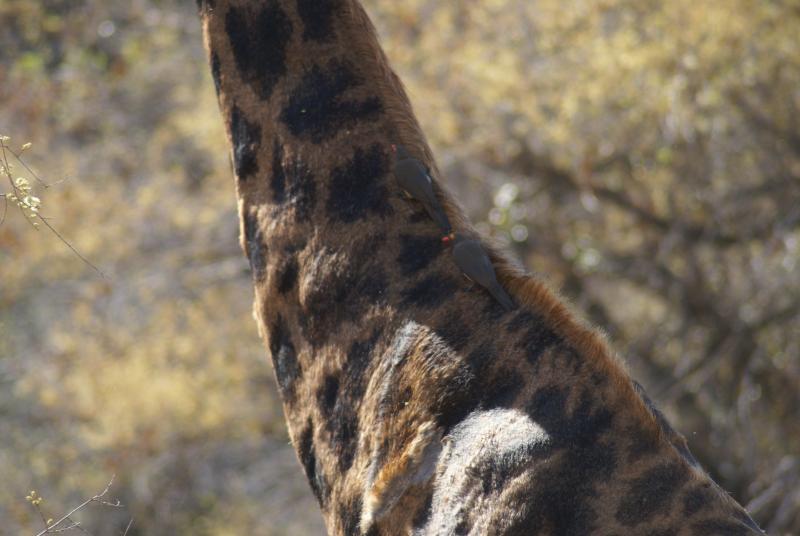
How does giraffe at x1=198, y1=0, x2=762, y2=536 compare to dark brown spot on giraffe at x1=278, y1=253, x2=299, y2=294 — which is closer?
giraffe at x1=198, y1=0, x2=762, y2=536

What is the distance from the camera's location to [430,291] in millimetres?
2189

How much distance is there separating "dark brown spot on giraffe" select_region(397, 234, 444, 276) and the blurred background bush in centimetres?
478

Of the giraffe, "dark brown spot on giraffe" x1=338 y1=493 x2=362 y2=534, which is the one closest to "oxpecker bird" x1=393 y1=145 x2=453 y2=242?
the giraffe

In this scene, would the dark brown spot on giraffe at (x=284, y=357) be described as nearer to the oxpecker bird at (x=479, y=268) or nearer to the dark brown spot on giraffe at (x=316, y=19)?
the oxpecker bird at (x=479, y=268)

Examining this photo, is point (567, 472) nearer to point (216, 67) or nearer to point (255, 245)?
point (255, 245)

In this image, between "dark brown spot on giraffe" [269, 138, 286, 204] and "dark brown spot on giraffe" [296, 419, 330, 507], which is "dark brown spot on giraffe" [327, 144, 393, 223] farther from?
"dark brown spot on giraffe" [296, 419, 330, 507]

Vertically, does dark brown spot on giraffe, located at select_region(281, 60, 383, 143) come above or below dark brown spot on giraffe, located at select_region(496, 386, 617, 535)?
above

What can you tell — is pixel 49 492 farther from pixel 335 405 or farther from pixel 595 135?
pixel 335 405

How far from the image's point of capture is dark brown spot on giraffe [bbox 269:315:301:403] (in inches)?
93.8

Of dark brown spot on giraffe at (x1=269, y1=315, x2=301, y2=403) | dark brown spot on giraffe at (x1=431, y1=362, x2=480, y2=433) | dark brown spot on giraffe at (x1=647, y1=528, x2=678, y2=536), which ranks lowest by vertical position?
dark brown spot on giraffe at (x1=647, y1=528, x2=678, y2=536)

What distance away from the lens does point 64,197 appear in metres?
10.1

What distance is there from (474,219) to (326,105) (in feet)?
21.9

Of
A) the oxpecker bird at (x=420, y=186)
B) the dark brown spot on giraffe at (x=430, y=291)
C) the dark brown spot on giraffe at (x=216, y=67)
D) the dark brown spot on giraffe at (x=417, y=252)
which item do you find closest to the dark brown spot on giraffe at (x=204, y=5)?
the dark brown spot on giraffe at (x=216, y=67)

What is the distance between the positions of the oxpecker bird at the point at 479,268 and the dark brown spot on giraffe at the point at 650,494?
43 centimetres
